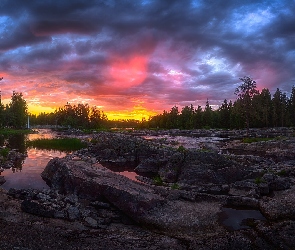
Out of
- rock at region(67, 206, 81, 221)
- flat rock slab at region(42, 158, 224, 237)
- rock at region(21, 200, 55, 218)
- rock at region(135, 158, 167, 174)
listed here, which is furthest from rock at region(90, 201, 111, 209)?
rock at region(135, 158, 167, 174)

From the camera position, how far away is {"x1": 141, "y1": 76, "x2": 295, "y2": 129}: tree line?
73.6 metres

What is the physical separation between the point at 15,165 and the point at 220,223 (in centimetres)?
2834

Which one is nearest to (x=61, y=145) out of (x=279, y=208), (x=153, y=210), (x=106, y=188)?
(x=106, y=188)

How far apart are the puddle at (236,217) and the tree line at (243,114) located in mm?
58420

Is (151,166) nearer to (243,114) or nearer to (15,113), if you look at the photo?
(243,114)

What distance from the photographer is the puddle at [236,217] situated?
15.9 meters

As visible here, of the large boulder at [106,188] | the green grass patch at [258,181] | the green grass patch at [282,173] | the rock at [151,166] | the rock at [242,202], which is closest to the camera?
the large boulder at [106,188]

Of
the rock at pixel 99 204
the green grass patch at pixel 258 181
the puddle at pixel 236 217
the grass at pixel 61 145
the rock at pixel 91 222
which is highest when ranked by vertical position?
the grass at pixel 61 145

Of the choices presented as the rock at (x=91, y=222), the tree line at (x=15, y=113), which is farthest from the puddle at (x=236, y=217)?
the tree line at (x=15, y=113)

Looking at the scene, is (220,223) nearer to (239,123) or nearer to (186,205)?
(186,205)

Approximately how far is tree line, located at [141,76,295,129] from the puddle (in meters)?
58.4

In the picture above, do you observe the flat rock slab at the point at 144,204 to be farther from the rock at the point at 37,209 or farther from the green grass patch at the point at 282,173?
the green grass patch at the point at 282,173

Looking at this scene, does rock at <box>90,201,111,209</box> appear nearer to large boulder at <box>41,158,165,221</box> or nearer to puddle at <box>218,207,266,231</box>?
large boulder at <box>41,158,165,221</box>

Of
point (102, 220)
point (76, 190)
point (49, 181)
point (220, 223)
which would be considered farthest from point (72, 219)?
point (49, 181)
